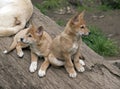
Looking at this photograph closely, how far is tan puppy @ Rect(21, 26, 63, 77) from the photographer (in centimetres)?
554

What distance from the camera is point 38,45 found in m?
5.71

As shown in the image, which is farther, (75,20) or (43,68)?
(43,68)

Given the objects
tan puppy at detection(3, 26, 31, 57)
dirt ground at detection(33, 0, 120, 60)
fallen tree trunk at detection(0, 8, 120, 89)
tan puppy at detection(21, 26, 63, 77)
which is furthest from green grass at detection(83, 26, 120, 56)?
tan puppy at detection(21, 26, 63, 77)

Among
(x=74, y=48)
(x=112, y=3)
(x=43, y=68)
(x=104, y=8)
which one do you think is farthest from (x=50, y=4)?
(x=74, y=48)

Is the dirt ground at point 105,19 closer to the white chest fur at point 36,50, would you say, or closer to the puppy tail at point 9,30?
the puppy tail at point 9,30

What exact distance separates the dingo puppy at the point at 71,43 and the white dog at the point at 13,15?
1319mm

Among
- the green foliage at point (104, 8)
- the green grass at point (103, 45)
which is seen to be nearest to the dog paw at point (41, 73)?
the green grass at point (103, 45)

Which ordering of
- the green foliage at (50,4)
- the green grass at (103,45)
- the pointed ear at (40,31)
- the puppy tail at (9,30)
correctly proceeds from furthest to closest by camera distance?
the green foliage at (50,4) → the green grass at (103,45) → the puppy tail at (9,30) → the pointed ear at (40,31)

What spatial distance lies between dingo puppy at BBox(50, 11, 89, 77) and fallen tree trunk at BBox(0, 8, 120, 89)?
0.52 ft

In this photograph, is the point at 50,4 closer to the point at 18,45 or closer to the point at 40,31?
the point at 18,45

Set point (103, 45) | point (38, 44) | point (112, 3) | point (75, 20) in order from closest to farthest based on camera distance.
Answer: point (75, 20) → point (38, 44) → point (103, 45) → point (112, 3)

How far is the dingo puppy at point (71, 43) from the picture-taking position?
5.20 metres

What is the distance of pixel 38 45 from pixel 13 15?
132 cm

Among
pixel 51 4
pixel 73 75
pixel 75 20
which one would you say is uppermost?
pixel 75 20
